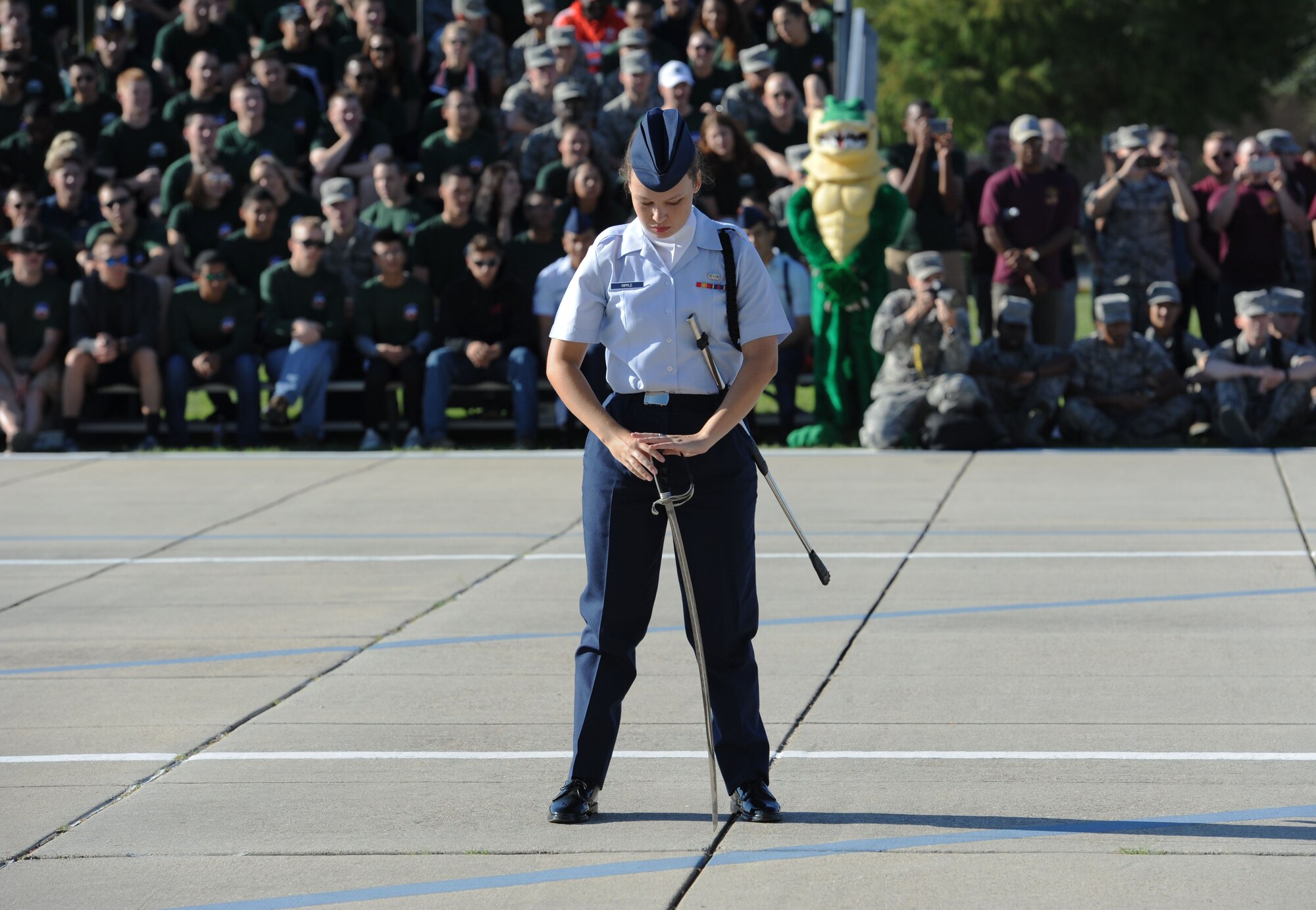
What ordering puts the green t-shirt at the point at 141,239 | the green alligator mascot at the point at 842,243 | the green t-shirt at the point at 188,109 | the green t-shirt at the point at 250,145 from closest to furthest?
the green alligator mascot at the point at 842,243 → the green t-shirt at the point at 141,239 → the green t-shirt at the point at 250,145 → the green t-shirt at the point at 188,109

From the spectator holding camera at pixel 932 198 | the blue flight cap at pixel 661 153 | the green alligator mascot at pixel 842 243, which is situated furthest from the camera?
the spectator holding camera at pixel 932 198

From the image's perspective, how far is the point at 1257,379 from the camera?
47.3 feet

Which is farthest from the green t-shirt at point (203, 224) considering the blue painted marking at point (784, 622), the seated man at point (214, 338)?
the blue painted marking at point (784, 622)

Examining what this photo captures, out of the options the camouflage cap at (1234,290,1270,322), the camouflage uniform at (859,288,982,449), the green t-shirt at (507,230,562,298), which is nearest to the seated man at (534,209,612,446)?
the green t-shirt at (507,230,562,298)

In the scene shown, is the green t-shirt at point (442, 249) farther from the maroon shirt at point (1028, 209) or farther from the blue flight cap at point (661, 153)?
the blue flight cap at point (661, 153)

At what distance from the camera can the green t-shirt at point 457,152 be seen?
52.6ft

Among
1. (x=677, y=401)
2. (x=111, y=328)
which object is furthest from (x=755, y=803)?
(x=111, y=328)

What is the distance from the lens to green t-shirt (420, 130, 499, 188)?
1603cm

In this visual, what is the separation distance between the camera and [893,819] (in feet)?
18.3

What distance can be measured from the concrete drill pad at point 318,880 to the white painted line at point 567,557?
192 inches

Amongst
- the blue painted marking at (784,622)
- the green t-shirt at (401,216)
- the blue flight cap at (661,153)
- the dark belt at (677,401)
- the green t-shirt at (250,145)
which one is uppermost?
the blue flight cap at (661,153)

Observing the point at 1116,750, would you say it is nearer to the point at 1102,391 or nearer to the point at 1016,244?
the point at 1102,391

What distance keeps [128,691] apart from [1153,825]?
162 inches

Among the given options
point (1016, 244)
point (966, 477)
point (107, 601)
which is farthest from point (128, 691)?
point (1016, 244)
